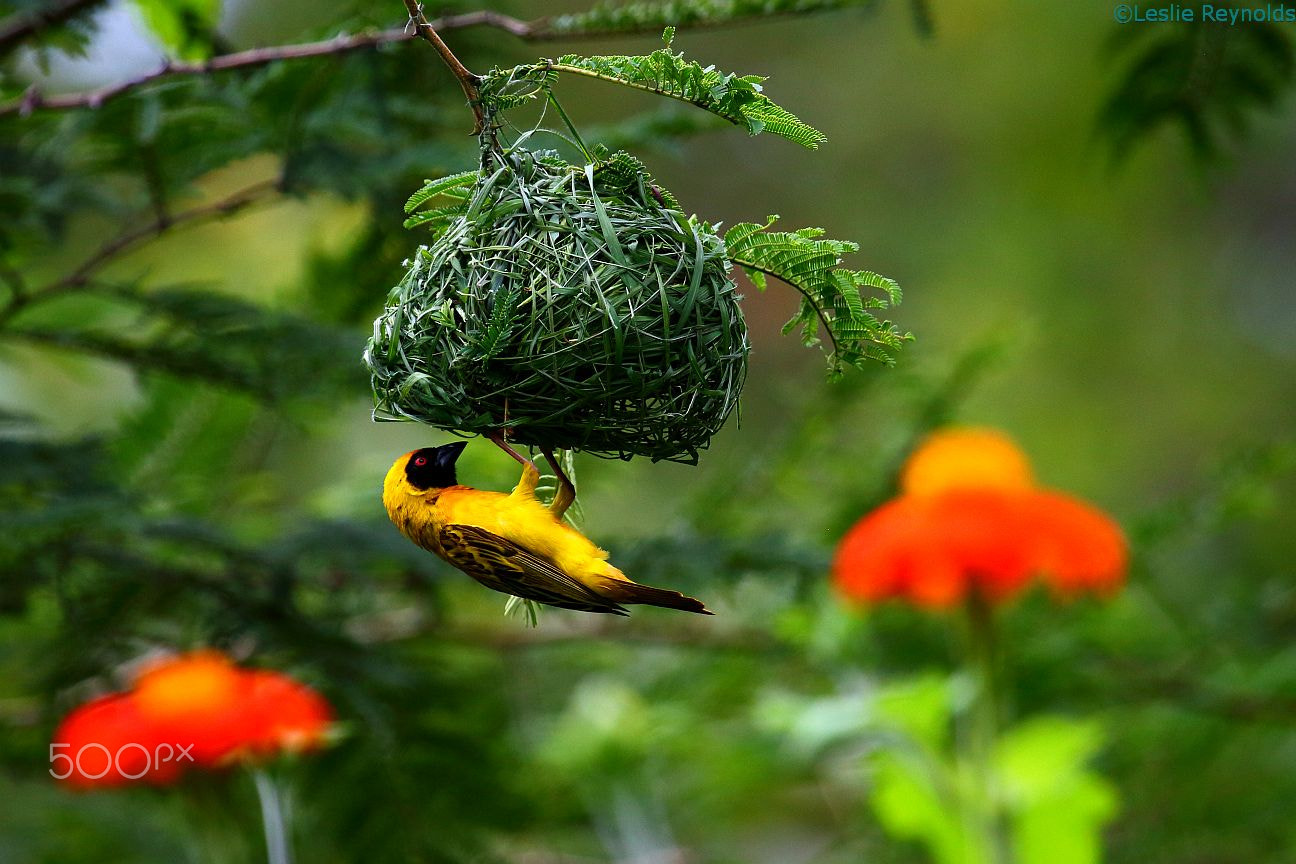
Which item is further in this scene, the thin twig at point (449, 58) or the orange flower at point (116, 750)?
the orange flower at point (116, 750)

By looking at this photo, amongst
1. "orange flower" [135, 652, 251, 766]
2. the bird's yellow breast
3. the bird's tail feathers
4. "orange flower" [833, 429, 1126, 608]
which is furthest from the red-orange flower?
"orange flower" [833, 429, 1126, 608]

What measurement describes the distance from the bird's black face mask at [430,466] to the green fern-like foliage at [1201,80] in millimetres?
1931

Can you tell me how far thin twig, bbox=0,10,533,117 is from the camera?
2.55 meters

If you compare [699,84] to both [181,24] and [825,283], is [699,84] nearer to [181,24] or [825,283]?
[825,283]

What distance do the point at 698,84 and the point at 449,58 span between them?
37 cm

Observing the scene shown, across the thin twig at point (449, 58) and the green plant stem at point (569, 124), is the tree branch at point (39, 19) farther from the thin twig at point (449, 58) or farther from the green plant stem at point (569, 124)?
the green plant stem at point (569, 124)

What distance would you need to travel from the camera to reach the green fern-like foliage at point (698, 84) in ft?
5.86

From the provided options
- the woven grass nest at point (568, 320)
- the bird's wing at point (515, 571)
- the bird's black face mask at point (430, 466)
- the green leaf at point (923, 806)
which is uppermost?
the woven grass nest at point (568, 320)

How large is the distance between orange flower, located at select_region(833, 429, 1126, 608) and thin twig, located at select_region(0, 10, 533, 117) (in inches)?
67.7

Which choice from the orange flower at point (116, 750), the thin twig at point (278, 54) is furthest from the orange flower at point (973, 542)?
the orange flower at point (116, 750)

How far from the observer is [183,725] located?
315 centimetres

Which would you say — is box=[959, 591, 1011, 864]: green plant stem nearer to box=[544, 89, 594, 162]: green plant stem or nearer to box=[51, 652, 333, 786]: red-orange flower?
box=[51, 652, 333, 786]: red-orange flower

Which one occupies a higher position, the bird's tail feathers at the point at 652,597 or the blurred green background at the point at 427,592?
the bird's tail feathers at the point at 652,597

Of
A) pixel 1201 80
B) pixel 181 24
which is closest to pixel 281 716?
pixel 181 24
